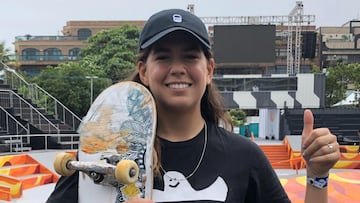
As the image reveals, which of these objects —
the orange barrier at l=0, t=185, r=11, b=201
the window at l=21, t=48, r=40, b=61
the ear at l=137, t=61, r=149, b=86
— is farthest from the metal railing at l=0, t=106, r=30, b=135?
the window at l=21, t=48, r=40, b=61

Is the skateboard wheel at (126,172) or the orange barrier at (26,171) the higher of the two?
the skateboard wheel at (126,172)

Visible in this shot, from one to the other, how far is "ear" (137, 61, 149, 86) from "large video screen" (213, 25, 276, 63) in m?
26.6

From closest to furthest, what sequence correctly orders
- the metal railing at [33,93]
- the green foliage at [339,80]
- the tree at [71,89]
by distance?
the metal railing at [33,93]
the tree at [71,89]
the green foliage at [339,80]

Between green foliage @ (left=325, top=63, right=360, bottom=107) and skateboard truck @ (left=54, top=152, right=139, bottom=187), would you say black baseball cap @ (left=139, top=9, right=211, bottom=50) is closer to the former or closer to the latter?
skateboard truck @ (left=54, top=152, right=139, bottom=187)

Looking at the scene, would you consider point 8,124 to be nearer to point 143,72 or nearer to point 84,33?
point 143,72

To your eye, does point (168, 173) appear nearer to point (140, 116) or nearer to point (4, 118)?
point (140, 116)

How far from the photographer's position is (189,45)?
4.14 feet

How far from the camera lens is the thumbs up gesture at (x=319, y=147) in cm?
123

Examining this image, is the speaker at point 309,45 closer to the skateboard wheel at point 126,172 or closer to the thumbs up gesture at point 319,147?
the thumbs up gesture at point 319,147

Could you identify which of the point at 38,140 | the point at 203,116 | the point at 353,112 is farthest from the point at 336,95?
the point at 203,116

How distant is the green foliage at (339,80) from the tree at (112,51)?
14378 millimetres

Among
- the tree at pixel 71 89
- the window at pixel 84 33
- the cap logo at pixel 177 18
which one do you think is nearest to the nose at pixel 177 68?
the cap logo at pixel 177 18

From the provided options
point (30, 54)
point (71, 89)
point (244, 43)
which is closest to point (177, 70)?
point (71, 89)

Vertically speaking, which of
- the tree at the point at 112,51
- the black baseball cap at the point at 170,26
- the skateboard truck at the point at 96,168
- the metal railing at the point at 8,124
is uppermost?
the tree at the point at 112,51
